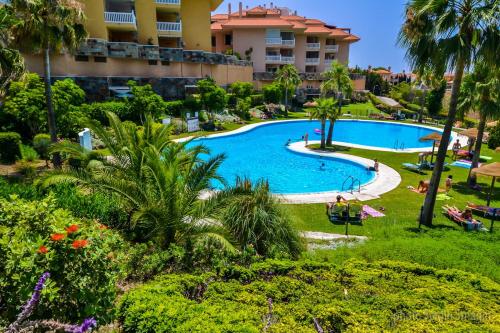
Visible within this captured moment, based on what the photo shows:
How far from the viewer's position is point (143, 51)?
3509cm

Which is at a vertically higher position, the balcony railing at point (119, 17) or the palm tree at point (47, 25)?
the balcony railing at point (119, 17)

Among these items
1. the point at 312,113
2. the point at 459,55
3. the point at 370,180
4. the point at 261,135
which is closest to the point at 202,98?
the point at 261,135

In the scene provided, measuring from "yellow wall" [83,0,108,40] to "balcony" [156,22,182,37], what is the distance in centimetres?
644

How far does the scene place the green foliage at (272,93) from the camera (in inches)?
1880

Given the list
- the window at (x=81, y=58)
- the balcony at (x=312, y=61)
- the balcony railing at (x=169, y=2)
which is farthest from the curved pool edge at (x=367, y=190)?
the balcony at (x=312, y=61)

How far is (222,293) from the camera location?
6.13 metres

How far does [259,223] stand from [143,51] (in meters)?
31.9

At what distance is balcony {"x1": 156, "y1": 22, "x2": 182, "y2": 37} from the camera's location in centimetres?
3869

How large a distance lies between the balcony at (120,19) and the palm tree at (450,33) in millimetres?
31492

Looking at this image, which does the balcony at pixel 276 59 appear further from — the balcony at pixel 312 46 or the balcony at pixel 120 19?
the balcony at pixel 120 19

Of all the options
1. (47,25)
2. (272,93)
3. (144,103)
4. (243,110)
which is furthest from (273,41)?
(47,25)

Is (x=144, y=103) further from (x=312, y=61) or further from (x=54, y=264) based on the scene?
(x=312, y=61)

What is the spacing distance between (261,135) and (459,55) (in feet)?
82.8

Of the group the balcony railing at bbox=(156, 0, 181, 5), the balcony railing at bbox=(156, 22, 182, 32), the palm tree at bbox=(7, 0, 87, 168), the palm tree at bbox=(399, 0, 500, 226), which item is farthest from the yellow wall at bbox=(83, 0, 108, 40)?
the palm tree at bbox=(399, 0, 500, 226)
